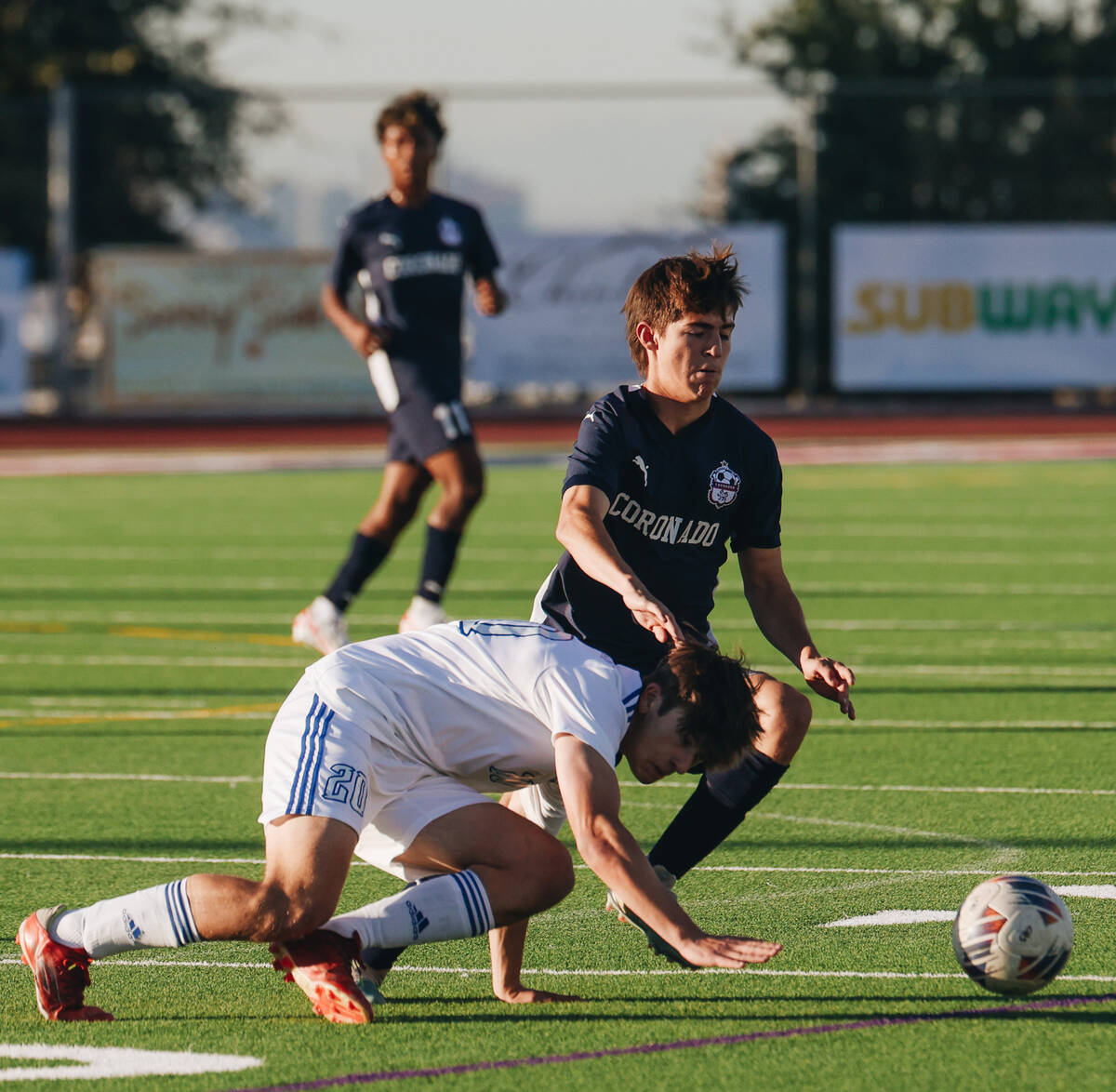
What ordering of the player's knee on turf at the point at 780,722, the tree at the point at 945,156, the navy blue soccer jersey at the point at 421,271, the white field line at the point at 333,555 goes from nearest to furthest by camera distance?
the player's knee on turf at the point at 780,722, the navy blue soccer jersey at the point at 421,271, the white field line at the point at 333,555, the tree at the point at 945,156

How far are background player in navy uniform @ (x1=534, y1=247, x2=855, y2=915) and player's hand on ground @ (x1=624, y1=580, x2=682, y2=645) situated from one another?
6.9 inches

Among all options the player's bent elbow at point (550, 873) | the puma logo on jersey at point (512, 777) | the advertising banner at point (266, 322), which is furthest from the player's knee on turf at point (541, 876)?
the advertising banner at point (266, 322)

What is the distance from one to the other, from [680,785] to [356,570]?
3.16 m

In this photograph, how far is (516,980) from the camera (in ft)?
14.8

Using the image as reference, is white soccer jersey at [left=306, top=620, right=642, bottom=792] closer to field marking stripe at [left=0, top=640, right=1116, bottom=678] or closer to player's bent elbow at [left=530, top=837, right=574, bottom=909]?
player's bent elbow at [left=530, top=837, right=574, bottom=909]

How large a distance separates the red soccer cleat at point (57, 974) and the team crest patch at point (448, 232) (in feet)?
19.6

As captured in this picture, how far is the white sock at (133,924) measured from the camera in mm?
4238

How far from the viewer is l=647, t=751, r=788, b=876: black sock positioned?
4.85m

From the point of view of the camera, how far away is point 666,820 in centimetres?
636

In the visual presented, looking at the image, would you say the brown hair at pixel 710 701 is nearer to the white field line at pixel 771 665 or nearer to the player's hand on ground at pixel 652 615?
the player's hand on ground at pixel 652 615

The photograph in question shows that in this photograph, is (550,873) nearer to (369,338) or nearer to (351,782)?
(351,782)

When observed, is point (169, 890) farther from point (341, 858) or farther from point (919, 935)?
point (919, 935)

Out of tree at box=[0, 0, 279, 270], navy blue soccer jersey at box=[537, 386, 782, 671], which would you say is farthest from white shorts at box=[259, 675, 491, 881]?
tree at box=[0, 0, 279, 270]

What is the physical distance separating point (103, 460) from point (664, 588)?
23.3m
